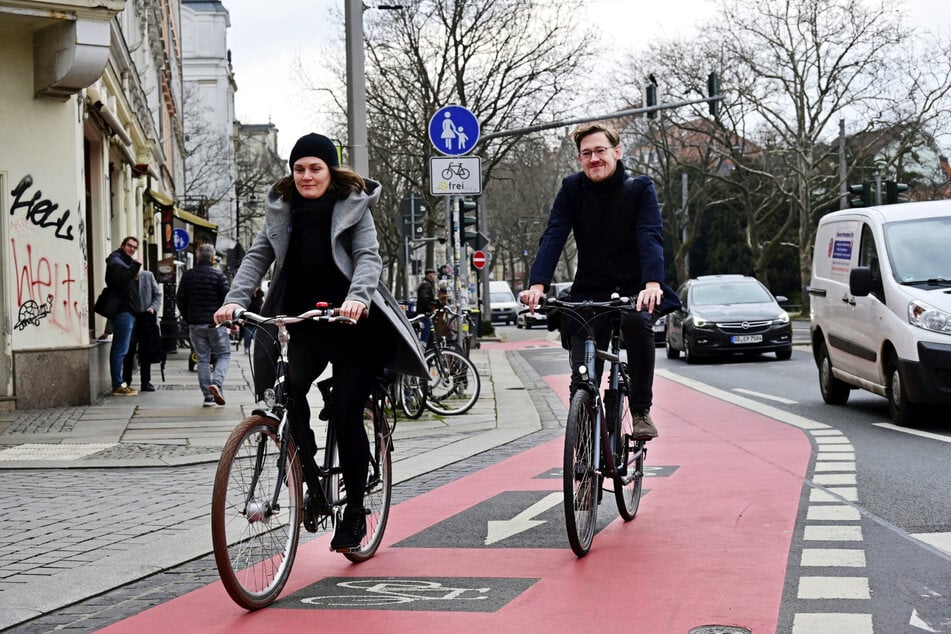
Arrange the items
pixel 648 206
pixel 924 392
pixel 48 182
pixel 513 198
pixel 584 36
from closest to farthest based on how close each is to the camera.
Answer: pixel 648 206
pixel 924 392
pixel 48 182
pixel 584 36
pixel 513 198

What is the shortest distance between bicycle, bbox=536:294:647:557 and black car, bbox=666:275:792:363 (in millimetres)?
16685

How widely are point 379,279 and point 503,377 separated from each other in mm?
16498

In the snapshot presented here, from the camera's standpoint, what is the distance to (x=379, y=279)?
589 centimetres

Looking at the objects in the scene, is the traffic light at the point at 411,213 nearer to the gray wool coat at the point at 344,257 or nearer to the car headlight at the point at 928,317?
the car headlight at the point at 928,317

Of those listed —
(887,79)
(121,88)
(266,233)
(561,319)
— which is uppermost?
(887,79)

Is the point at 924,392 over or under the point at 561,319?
under

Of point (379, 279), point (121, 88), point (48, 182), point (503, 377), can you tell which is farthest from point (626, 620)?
point (121, 88)

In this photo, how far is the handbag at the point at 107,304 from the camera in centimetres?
1694

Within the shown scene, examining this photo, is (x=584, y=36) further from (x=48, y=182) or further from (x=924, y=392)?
(x=924, y=392)

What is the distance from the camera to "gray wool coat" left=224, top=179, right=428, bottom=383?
5.83 metres

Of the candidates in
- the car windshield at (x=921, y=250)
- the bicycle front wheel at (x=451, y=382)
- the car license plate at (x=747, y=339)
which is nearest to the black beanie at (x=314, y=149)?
the car windshield at (x=921, y=250)

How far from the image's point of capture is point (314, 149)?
5973 millimetres

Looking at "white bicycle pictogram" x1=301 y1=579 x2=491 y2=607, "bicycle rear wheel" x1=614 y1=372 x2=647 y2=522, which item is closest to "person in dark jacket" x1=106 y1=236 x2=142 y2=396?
"bicycle rear wheel" x1=614 y1=372 x2=647 y2=522

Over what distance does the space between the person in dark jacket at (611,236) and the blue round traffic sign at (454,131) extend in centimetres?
930
